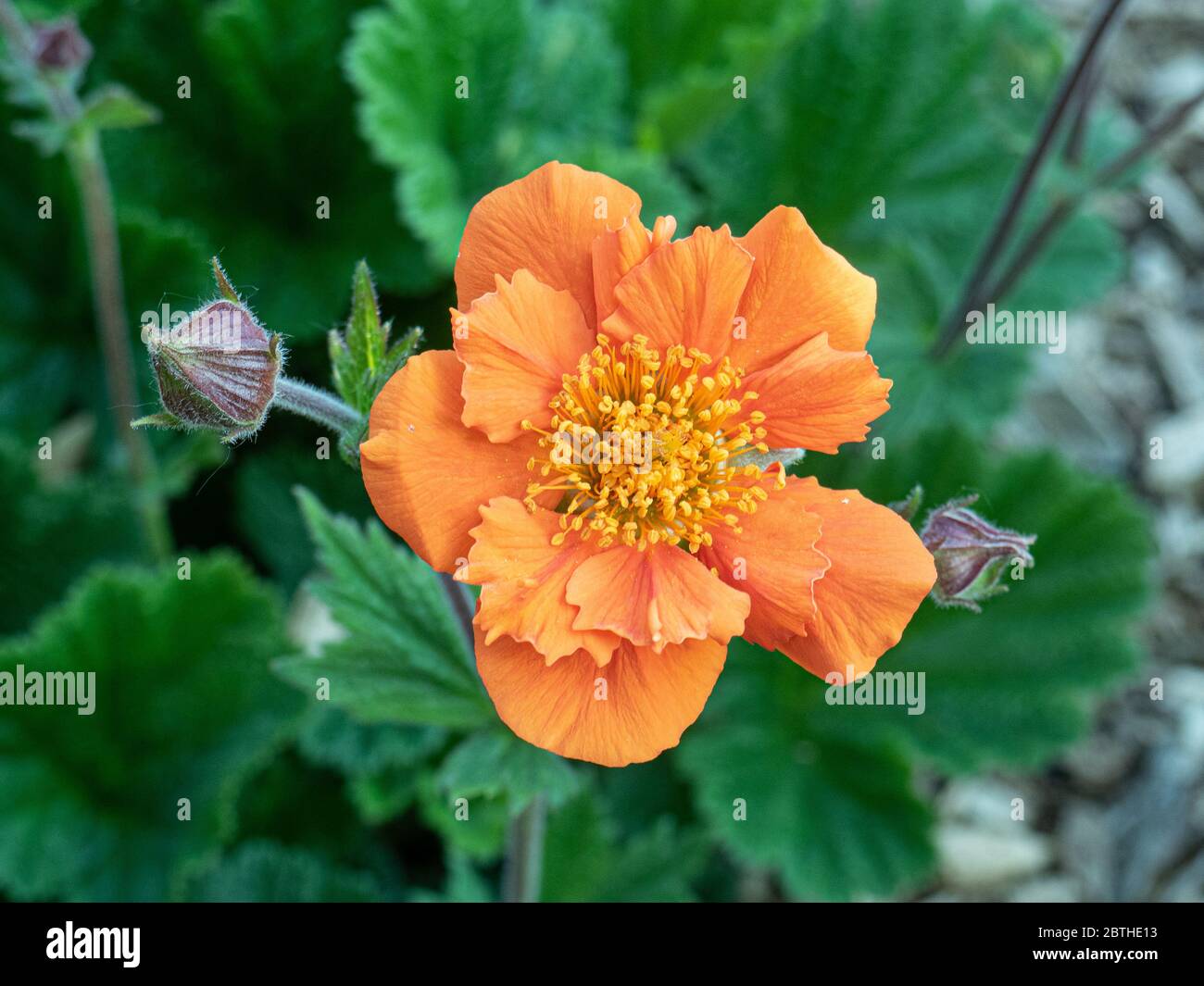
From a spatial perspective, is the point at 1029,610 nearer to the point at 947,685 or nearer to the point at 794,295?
the point at 947,685

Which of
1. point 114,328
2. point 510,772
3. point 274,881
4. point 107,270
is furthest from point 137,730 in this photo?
point 510,772

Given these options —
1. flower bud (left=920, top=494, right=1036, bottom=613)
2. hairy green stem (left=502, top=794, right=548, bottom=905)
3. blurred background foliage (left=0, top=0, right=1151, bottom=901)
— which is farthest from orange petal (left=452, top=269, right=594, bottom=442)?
blurred background foliage (left=0, top=0, right=1151, bottom=901)

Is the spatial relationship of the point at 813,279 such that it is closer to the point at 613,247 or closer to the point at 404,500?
the point at 613,247

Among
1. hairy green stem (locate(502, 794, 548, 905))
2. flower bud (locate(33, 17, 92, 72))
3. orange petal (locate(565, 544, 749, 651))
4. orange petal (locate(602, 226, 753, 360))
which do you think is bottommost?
hairy green stem (locate(502, 794, 548, 905))

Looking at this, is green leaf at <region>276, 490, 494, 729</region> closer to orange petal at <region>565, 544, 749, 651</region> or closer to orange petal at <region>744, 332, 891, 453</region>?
orange petal at <region>565, 544, 749, 651</region>
